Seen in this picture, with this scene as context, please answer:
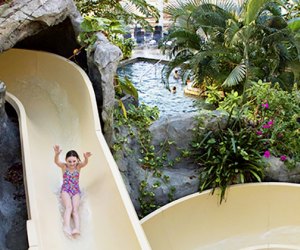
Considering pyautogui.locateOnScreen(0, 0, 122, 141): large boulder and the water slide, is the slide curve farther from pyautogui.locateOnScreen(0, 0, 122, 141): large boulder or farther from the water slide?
the water slide

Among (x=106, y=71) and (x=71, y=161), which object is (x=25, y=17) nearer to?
(x=106, y=71)

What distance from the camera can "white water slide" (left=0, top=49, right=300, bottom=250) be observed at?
12.8ft

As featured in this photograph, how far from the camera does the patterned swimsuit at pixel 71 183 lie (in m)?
4.21

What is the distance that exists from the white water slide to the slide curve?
0.4 inches

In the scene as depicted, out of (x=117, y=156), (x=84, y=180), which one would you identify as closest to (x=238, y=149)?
(x=117, y=156)

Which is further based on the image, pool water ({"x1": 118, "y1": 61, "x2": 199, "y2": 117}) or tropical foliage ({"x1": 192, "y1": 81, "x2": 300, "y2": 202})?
pool water ({"x1": 118, "y1": 61, "x2": 199, "y2": 117})

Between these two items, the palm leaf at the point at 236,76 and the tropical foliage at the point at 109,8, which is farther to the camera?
the tropical foliage at the point at 109,8

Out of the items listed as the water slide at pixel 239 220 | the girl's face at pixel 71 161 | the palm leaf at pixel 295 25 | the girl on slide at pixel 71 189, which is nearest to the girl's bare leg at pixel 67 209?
the girl on slide at pixel 71 189

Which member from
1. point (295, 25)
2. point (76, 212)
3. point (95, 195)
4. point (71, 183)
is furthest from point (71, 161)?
point (295, 25)

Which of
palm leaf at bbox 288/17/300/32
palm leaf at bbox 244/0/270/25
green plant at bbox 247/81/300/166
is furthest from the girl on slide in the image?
palm leaf at bbox 288/17/300/32

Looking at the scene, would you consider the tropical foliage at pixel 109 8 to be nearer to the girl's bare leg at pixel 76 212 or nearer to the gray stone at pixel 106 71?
the gray stone at pixel 106 71

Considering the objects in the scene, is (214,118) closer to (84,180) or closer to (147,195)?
(147,195)

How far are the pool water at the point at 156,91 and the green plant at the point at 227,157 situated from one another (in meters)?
1.98

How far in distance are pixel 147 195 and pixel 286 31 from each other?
14.0ft
